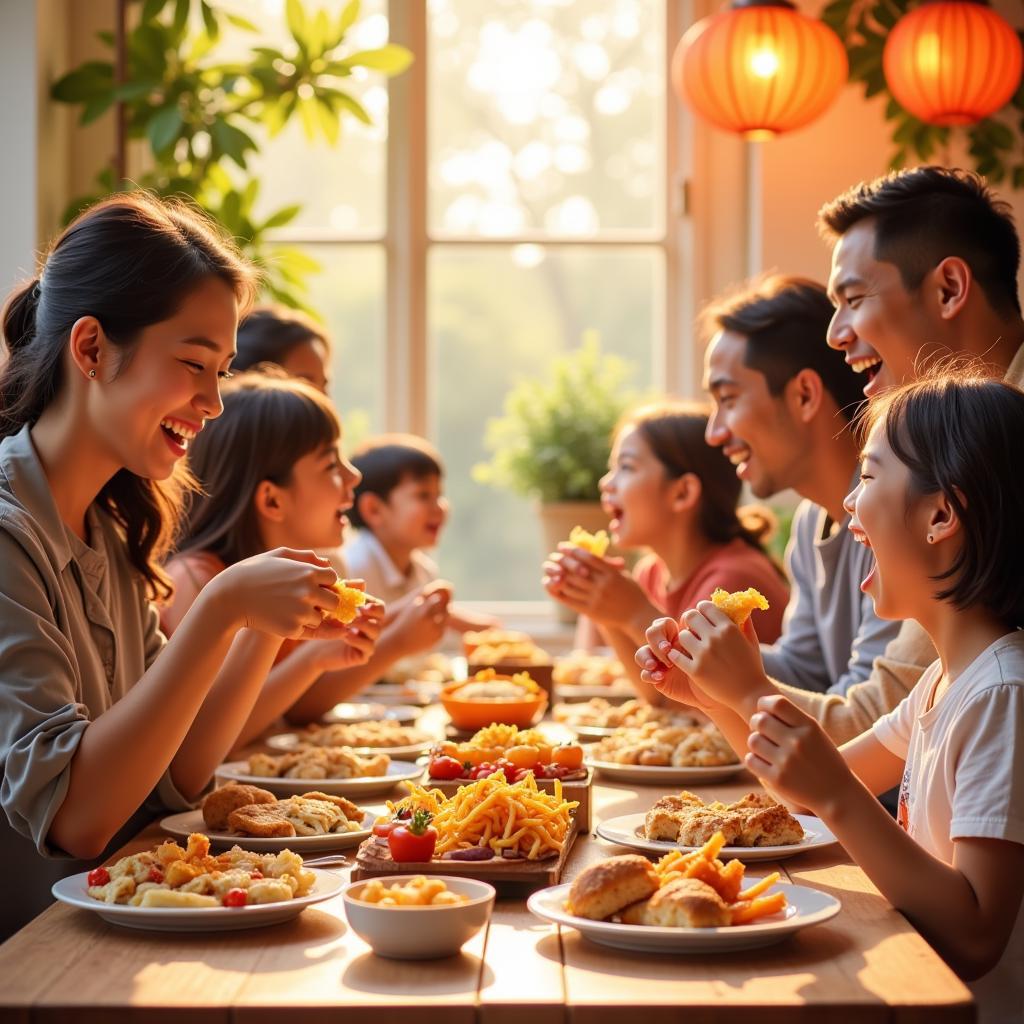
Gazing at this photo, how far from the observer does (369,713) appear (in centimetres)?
294

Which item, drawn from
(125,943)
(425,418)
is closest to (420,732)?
(125,943)

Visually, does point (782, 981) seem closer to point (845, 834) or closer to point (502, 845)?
point (845, 834)

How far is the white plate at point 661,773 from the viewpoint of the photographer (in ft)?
7.23

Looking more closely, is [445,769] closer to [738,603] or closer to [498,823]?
[498,823]

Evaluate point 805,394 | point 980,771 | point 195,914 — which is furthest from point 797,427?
point 195,914

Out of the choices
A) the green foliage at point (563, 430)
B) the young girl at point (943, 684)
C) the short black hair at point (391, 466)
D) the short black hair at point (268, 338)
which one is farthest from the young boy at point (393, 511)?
the young girl at point (943, 684)

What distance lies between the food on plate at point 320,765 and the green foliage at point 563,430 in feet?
9.09

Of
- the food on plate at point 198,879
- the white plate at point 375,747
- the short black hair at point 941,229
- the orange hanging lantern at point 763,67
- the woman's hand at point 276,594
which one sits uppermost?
the orange hanging lantern at point 763,67

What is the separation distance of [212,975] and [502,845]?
38 cm

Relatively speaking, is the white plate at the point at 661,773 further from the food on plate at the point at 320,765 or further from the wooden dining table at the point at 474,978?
the wooden dining table at the point at 474,978

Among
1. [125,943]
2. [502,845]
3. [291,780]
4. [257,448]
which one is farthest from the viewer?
[257,448]

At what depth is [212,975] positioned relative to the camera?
1.29 m

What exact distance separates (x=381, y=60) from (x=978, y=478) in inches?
127

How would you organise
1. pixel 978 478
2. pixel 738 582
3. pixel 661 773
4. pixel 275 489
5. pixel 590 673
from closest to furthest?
pixel 978 478
pixel 661 773
pixel 275 489
pixel 738 582
pixel 590 673
